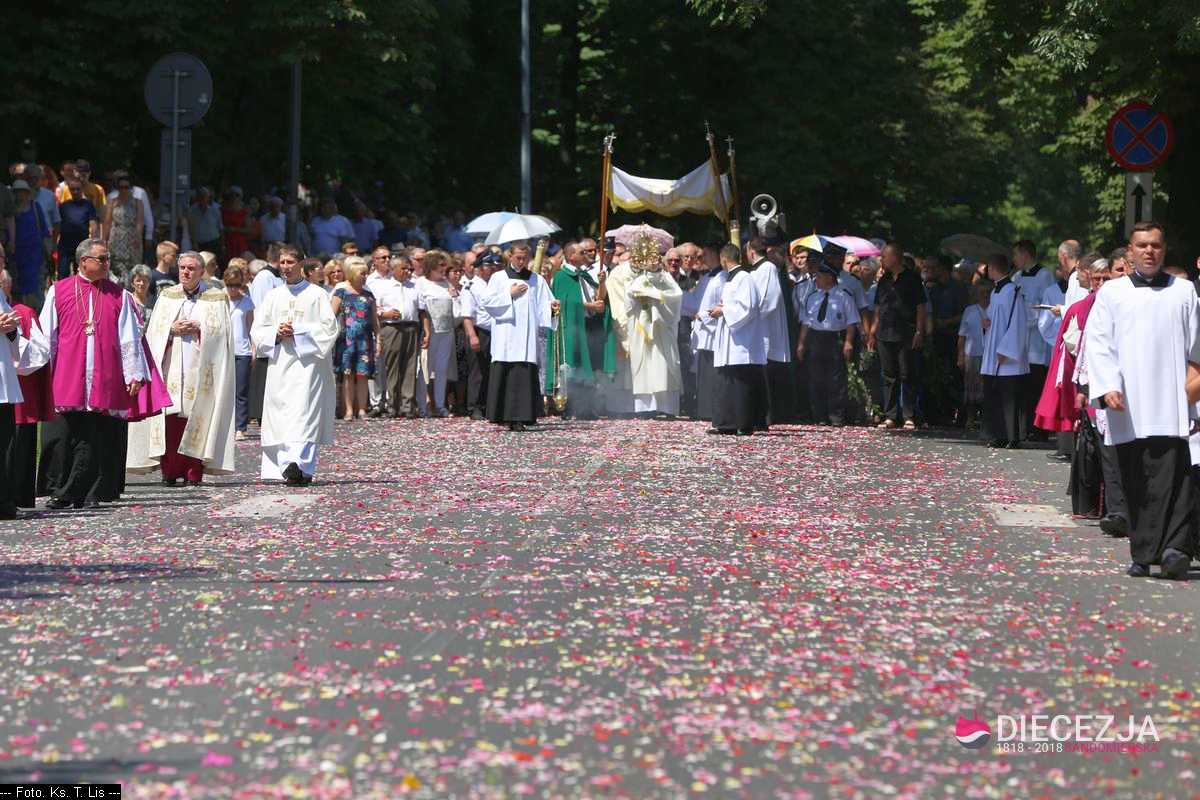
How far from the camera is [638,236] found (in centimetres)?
3062

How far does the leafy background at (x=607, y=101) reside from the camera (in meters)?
30.0

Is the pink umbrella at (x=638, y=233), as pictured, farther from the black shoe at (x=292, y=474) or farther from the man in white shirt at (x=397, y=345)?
the black shoe at (x=292, y=474)

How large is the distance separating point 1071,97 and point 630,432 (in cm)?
680

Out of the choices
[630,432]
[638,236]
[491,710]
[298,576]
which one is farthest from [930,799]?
[638,236]

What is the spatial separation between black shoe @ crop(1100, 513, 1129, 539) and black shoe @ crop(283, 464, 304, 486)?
670 centimetres

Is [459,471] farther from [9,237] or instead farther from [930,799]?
[930,799]

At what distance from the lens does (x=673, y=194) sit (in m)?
33.3

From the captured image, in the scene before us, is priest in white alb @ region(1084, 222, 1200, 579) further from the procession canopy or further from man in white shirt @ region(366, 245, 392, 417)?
the procession canopy

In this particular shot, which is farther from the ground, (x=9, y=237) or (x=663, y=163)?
(x=663, y=163)

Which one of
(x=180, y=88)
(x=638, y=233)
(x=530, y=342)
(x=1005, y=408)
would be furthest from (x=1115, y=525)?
(x=638, y=233)

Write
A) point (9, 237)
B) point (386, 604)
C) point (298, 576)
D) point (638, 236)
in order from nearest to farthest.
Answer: point (386, 604) < point (298, 576) < point (9, 237) < point (638, 236)

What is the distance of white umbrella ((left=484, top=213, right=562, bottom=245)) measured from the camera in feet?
99.9

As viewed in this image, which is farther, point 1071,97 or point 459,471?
point 1071,97

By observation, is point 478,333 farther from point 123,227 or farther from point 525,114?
point 525,114
